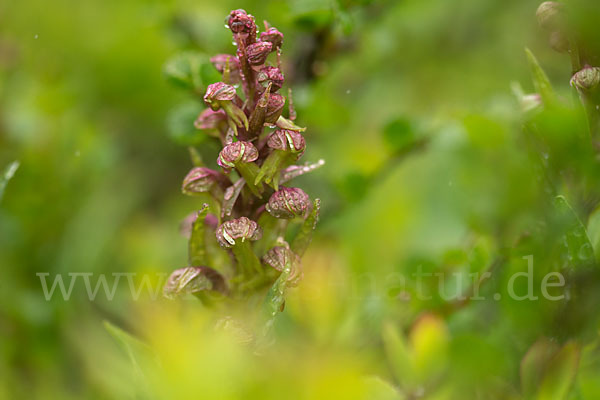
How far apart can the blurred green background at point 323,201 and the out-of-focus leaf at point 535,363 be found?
0.04 feet

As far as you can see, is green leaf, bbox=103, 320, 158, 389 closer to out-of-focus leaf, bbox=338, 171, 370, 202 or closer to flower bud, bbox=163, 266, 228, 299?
flower bud, bbox=163, 266, 228, 299

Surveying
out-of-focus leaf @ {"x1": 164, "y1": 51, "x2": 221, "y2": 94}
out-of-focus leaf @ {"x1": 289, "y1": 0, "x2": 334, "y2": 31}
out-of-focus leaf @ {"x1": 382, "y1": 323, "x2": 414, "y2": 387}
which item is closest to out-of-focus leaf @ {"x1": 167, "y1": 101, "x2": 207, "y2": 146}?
out-of-focus leaf @ {"x1": 164, "y1": 51, "x2": 221, "y2": 94}

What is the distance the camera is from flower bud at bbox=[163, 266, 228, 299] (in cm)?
49

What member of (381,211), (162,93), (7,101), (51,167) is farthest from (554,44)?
(162,93)

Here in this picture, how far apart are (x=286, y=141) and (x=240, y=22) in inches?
3.7

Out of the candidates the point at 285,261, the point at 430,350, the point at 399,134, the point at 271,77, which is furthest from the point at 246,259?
the point at 399,134

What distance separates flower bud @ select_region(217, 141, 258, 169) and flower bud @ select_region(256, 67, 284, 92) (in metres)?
0.05

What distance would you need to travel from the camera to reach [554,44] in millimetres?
521

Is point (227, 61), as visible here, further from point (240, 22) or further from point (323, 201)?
point (323, 201)

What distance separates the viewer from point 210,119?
20.0 inches

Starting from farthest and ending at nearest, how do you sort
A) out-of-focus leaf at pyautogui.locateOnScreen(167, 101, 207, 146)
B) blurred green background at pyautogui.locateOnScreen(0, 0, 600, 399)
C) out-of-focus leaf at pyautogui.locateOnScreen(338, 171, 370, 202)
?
out-of-focus leaf at pyautogui.locateOnScreen(338, 171, 370, 202) < out-of-focus leaf at pyautogui.locateOnScreen(167, 101, 207, 146) < blurred green background at pyautogui.locateOnScreen(0, 0, 600, 399)

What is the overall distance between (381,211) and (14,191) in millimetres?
572

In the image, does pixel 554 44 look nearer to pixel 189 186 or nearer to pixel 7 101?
pixel 189 186

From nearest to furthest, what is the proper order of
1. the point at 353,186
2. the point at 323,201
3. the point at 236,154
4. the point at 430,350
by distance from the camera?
the point at 236,154 → the point at 430,350 → the point at 353,186 → the point at 323,201
